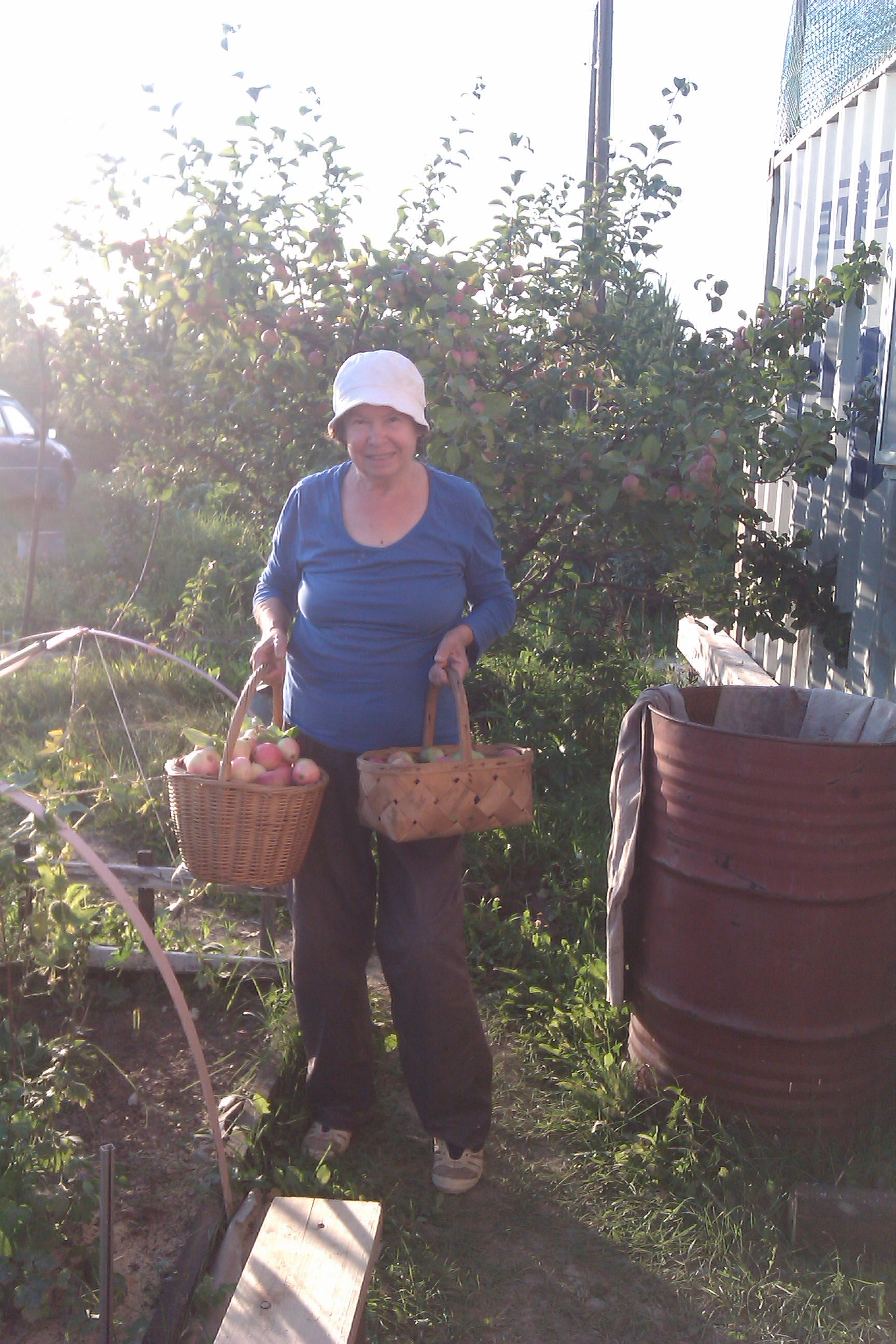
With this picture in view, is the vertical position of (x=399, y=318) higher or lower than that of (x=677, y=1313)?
higher

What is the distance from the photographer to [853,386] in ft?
14.9

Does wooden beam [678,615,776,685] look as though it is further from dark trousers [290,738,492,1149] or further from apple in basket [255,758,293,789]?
apple in basket [255,758,293,789]

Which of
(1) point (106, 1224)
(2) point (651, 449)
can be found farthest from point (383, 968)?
(2) point (651, 449)

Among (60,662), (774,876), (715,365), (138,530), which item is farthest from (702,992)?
(138,530)

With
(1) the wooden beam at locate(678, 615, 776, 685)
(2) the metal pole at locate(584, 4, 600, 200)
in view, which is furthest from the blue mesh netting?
(2) the metal pole at locate(584, 4, 600, 200)

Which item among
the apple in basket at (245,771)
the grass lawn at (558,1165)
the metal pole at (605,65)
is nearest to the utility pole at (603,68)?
the metal pole at (605,65)

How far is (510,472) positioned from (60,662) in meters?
Answer: 3.86

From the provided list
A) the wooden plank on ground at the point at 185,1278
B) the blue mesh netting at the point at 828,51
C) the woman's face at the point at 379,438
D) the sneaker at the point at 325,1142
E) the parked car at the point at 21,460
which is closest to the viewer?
the wooden plank on ground at the point at 185,1278

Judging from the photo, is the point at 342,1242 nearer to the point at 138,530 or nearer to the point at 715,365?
the point at 715,365

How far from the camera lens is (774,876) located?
2.64 m

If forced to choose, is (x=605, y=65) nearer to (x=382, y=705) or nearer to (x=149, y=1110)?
(x=382, y=705)

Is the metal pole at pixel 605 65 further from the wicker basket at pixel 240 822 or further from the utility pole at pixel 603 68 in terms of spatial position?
the wicker basket at pixel 240 822

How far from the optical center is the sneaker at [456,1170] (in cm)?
277

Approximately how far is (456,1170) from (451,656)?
1233 mm
